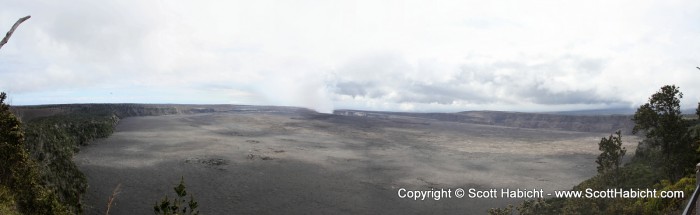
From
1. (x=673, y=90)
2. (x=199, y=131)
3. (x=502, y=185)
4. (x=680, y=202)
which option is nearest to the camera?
(x=680, y=202)

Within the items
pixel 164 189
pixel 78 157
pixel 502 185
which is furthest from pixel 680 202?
pixel 78 157

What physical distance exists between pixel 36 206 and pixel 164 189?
2390cm

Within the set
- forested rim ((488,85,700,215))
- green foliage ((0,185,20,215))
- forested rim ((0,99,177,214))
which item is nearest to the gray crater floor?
forested rim ((0,99,177,214))

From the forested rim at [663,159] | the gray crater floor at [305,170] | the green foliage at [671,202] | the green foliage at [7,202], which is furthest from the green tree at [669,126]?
the green foliage at [7,202]

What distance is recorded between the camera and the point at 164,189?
38.0 meters

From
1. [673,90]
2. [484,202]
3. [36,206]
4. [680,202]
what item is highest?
[673,90]

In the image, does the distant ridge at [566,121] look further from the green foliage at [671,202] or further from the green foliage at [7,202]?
the green foliage at [7,202]

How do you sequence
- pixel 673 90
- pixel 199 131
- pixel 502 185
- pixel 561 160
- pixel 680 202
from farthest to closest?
pixel 199 131 < pixel 561 160 < pixel 502 185 < pixel 673 90 < pixel 680 202

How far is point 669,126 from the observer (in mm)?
19266

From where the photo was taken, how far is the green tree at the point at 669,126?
1908cm

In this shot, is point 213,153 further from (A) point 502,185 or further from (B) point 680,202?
(B) point 680,202

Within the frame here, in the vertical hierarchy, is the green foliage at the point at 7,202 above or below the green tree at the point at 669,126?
below

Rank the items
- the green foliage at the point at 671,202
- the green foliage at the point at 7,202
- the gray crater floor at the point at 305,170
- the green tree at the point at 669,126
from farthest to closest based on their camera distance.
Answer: the gray crater floor at the point at 305,170
the green tree at the point at 669,126
the green foliage at the point at 671,202
the green foliage at the point at 7,202

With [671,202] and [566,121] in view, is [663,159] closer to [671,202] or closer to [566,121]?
[671,202]
